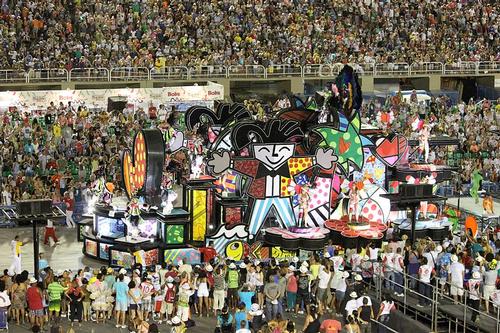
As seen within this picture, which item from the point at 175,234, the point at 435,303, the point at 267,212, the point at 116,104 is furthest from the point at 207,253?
the point at 116,104

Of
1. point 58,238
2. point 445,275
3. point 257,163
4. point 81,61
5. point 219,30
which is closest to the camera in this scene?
point 445,275

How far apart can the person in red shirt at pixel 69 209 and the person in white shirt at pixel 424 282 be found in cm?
1084

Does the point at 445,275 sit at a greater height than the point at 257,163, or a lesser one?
lesser

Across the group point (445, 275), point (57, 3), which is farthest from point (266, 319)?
point (57, 3)

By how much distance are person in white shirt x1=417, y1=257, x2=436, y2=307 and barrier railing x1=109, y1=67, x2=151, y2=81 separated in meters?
22.5

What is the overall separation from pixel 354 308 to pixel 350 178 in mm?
7252

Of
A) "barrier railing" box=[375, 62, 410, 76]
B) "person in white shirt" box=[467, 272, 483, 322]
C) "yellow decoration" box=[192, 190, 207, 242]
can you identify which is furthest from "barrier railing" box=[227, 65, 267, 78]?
"person in white shirt" box=[467, 272, 483, 322]

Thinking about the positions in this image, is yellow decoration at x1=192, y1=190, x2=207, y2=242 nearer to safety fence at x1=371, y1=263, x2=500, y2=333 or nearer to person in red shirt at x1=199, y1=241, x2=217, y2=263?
person in red shirt at x1=199, y1=241, x2=217, y2=263

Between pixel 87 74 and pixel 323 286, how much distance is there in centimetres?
2249

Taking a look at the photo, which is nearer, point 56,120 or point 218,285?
point 218,285

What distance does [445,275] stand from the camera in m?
24.8

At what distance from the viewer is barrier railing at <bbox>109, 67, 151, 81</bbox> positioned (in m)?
45.2

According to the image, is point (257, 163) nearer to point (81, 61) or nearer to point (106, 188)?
point (106, 188)

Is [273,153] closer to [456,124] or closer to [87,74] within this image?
[456,124]
